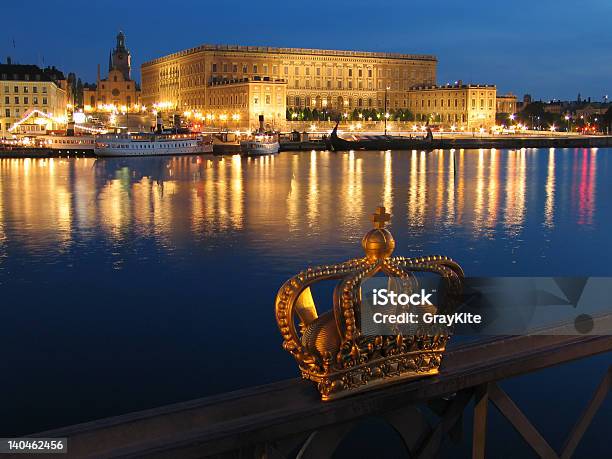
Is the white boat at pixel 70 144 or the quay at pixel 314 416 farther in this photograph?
the white boat at pixel 70 144

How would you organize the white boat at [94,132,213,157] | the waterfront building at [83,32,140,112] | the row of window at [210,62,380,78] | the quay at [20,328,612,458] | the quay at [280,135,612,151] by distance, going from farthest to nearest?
1. the waterfront building at [83,32,140,112]
2. the row of window at [210,62,380,78]
3. the quay at [280,135,612,151]
4. the white boat at [94,132,213,157]
5. the quay at [20,328,612,458]

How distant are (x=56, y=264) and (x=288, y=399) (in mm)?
11924

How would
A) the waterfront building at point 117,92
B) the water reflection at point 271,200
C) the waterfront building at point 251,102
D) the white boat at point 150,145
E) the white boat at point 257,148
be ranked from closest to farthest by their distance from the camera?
1. the water reflection at point 271,200
2. the white boat at point 150,145
3. the white boat at point 257,148
4. the waterfront building at point 251,102
5. the waterfront building at point 117,92

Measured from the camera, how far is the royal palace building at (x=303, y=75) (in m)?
92.9

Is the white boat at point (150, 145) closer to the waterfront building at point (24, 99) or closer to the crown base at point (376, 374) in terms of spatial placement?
the waterfront building at point (24, 99)

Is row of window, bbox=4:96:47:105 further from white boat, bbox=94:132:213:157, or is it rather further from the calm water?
the calm water

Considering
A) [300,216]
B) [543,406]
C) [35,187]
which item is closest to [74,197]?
[35,187]

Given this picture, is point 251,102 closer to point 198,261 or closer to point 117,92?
point 117,92

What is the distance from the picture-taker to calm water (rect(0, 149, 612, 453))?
7871mm

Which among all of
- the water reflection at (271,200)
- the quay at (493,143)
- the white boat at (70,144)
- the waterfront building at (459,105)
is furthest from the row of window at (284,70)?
the water reflection at (271,200)

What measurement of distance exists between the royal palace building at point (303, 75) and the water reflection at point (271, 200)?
166 feet

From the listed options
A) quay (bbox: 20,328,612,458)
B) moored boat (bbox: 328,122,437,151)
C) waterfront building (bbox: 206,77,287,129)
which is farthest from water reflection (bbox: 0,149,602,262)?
waterfront building (bbox: 206,77,287,129)

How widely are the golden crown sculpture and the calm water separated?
4237 mm

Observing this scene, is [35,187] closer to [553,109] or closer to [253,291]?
[253,291]
